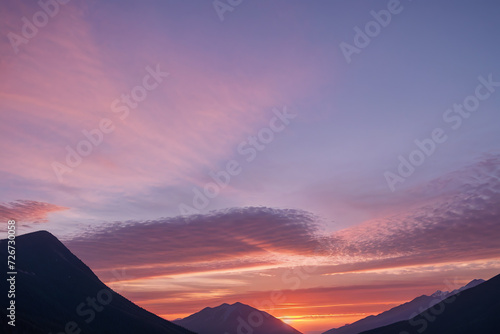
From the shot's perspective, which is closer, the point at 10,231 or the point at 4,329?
the point at 10,231

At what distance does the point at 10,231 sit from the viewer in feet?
465

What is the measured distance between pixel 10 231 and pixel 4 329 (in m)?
77.3

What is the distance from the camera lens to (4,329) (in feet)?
602

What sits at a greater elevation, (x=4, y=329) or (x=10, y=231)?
(x=10, y=231)
